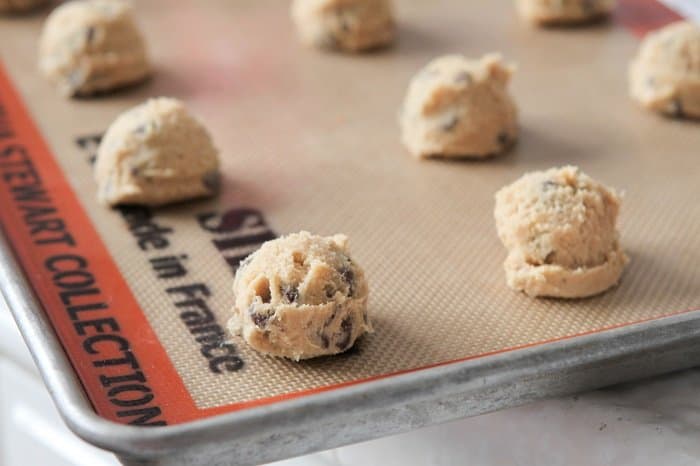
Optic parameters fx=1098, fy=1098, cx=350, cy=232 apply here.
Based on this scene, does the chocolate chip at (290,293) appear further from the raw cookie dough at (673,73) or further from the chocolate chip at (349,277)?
the raw cookie dough at (673,73)

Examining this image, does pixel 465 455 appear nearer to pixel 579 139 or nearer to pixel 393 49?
pixel 579 139

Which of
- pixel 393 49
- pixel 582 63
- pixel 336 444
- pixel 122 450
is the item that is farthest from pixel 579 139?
pixel 122 450

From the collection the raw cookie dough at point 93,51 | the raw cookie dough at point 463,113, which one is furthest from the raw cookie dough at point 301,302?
the raw cookie dough at point 93,51

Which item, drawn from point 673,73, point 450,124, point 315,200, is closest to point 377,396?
point 315,200

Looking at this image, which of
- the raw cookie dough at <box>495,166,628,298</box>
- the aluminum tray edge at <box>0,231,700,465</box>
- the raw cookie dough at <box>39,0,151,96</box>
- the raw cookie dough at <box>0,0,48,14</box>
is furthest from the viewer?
the raw cookie dough at <box>0,0,48,14</box>

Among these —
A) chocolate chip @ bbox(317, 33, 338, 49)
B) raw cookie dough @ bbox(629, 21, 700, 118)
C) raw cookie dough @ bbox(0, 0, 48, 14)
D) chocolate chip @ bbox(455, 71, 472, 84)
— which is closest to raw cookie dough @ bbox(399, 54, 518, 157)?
chocolate chip @ bbox(455, 71, 472, 84)

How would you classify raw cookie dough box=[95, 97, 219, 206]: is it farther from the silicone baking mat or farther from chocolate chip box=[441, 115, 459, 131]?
chocolate chip box=[441, 115, 459, 131]

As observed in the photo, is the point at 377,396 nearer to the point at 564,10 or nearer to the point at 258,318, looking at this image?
the point at 258,318
